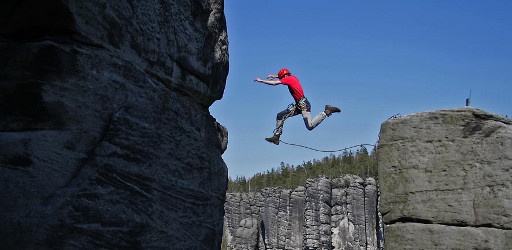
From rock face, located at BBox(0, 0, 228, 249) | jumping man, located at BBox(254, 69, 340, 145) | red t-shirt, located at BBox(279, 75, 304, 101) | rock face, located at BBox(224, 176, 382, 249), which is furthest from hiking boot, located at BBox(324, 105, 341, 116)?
rock face, located at BBox(224, 176, 382, 249)

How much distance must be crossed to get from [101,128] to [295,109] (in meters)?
7.98

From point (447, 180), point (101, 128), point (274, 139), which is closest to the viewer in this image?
point (101, 128)

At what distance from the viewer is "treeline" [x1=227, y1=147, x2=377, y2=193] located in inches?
2266

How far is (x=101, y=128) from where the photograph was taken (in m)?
3.31

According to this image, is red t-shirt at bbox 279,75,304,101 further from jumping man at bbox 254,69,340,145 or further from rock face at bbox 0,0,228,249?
rock face at bbox 0,0,228,249

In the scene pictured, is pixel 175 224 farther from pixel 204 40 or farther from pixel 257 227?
pixel 257 227

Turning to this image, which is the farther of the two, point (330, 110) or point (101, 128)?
point (330, 110)

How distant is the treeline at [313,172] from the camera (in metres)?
57.5

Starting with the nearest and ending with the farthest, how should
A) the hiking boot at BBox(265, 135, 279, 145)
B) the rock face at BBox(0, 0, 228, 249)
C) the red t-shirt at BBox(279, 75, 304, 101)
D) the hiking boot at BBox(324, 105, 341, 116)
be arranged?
1. the rock face at BBox(0, 0, 228, 249)
2. the red t-shirt at BBox(279, 75, 304, 101)
3. the hiking boot at BBox(265, 135, 279, 145)
4. the hiking boot at BBox(324, 105, 341, 116)

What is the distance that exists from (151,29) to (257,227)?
58.8 m

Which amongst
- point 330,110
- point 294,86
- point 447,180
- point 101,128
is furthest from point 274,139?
point 101,128

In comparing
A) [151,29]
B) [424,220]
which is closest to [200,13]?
[151,29]

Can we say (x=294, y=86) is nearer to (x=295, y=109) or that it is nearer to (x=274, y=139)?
(x=295, y=109)

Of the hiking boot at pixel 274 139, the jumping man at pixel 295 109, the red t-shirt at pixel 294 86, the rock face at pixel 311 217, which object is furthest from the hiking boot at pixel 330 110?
the rock face at pixel 311 217
